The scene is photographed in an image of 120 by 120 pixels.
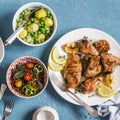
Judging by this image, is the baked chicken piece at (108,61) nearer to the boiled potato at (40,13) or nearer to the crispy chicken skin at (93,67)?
the crispy chicken skin at (93,67)

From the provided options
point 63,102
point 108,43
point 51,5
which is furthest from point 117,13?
point 63,102

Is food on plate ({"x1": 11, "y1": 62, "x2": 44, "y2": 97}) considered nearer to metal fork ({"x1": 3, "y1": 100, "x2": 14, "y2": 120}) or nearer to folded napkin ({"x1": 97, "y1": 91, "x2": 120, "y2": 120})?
metal fork ({"x1": 3, "y1": 100, "x2": 14, "y2": 120})

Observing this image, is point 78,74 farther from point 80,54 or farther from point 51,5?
point 51,5

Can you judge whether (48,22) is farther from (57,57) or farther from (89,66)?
(89,66)

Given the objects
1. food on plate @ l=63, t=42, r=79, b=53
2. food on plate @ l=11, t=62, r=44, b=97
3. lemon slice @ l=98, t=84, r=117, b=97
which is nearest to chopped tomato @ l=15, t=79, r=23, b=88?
food on plate @ l=11, t=62, r=44, b=97

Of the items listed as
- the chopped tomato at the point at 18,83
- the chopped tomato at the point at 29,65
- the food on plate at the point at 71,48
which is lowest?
the chopped tomato at the point at 18,83

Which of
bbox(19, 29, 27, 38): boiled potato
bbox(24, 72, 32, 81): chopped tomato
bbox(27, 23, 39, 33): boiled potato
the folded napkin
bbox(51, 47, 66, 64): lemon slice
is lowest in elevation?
the folded napkin

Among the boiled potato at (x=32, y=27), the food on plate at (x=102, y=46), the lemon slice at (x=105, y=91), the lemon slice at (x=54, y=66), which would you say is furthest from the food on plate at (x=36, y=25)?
the lemon slice at (x=105, y=91)
